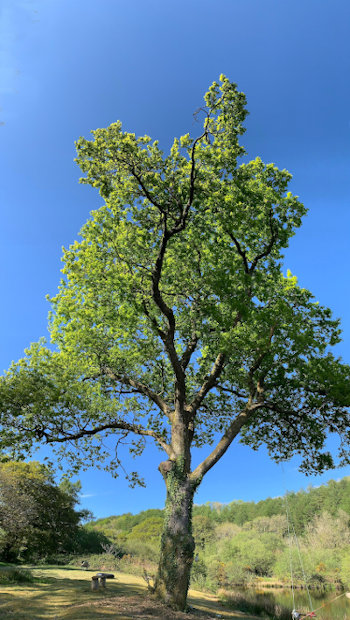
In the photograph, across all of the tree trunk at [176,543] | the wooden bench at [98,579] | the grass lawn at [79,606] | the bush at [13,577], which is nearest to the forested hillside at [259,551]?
the bush at [13,577]

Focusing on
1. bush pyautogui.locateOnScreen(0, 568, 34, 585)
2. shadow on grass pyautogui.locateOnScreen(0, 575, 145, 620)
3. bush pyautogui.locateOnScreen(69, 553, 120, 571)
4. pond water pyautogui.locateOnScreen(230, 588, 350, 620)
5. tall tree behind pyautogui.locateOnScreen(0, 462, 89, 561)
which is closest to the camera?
shadow on grass pyautogui.locateOnScreen(0, 575, 145, 620)

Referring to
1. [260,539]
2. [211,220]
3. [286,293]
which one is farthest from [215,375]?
[260,539]

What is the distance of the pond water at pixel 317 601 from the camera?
2173cm

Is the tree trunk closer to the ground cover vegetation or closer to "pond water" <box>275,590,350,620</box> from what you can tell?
"pond water" <box>275,590,350,620</box>

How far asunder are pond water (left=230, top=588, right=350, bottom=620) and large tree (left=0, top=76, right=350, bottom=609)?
13.3m

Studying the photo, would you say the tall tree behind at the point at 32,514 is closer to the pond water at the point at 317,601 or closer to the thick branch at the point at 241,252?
the pond water at the point at 317,601

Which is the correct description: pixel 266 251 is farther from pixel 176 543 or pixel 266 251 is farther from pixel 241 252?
pixel 176 543

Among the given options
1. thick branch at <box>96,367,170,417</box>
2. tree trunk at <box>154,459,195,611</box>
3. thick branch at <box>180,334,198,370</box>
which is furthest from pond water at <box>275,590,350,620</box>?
thick branch at <box>180,334,198,370</box>

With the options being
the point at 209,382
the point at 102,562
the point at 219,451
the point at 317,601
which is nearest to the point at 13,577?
Answer: the point at 219,451

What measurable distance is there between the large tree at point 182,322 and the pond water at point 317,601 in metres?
13.3

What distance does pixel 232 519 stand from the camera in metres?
92.3

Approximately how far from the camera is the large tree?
1073 cm

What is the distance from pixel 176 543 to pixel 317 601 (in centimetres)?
2605

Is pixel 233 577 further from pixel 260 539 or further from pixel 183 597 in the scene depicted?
pixel 183 597
